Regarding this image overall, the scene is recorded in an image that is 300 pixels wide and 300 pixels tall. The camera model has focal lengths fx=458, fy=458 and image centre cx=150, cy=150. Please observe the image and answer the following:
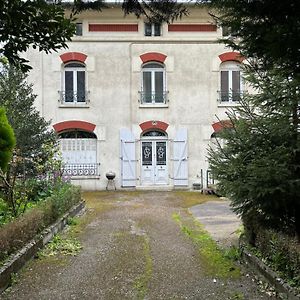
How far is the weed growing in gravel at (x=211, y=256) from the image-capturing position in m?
6.58

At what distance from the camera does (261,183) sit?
6363 millimetres

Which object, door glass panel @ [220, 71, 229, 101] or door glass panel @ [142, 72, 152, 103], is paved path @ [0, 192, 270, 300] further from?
door glass panel @ [220, 71, 229, 101]

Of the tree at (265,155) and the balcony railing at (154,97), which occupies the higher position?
the balcony railing at (154,97)

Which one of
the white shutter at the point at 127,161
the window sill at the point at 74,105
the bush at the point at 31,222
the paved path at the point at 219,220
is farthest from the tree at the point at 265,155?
the window sill at the point at 74,105

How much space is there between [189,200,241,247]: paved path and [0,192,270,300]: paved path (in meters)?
0.80

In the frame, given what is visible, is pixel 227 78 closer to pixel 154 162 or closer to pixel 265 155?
pixel 154 162

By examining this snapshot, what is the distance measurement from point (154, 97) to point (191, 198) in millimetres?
5701

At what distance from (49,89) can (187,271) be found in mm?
15602

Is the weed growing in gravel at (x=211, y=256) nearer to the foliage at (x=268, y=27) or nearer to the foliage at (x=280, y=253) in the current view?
the foliage at (x=280, y=253)

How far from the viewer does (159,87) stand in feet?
69.7

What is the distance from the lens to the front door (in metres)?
21.0

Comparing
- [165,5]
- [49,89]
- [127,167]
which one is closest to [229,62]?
[127,167]

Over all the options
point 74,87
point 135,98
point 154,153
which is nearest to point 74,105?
point 74,87

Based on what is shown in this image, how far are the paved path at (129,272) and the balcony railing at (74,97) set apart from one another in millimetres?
10881
